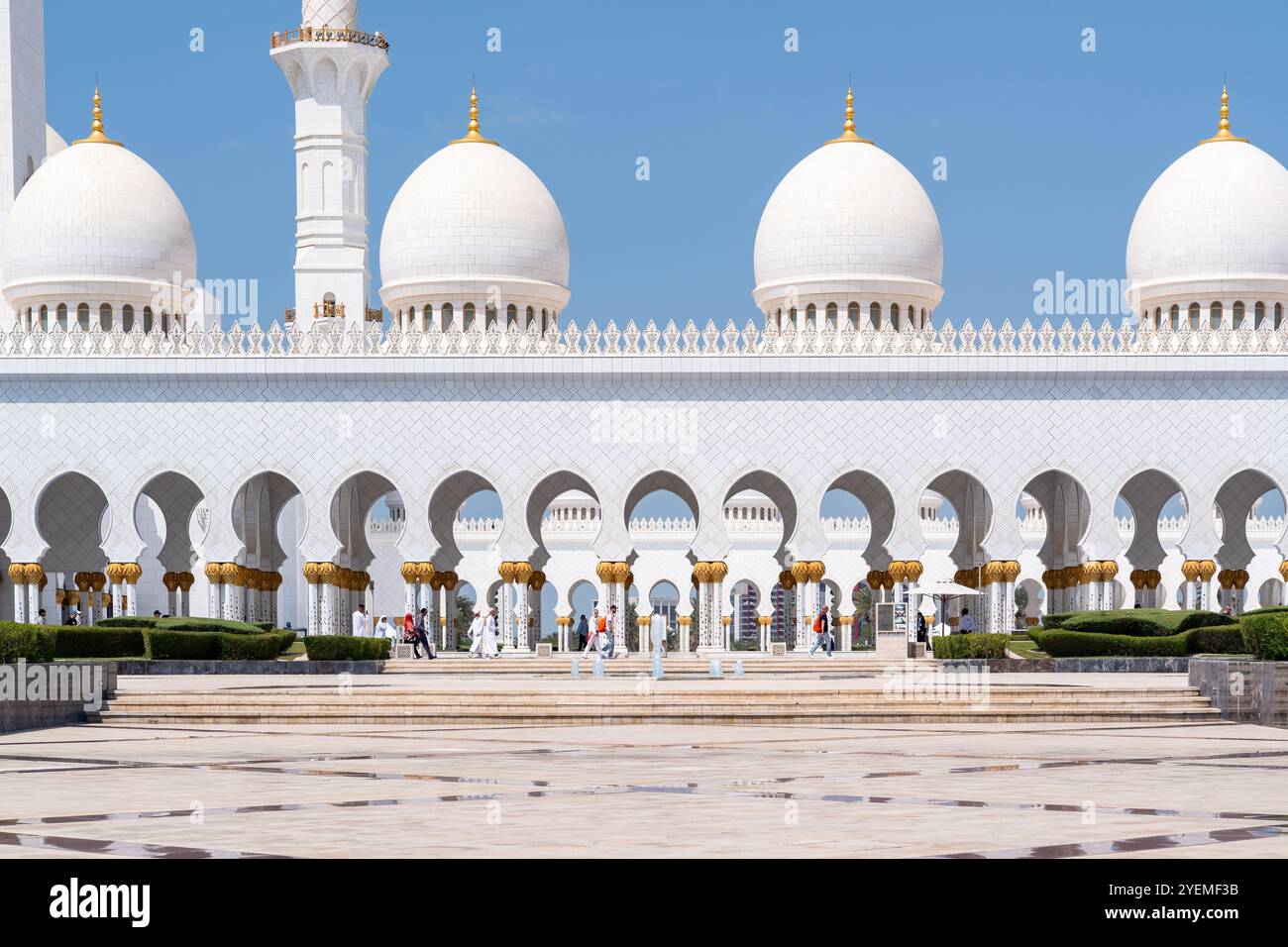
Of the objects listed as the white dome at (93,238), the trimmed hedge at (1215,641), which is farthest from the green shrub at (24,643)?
the white dome at (93,238)

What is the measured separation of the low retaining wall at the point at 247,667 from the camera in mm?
24594

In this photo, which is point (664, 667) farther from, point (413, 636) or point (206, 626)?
point (206, 626)

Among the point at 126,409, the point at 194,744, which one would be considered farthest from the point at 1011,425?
the point at 194,744

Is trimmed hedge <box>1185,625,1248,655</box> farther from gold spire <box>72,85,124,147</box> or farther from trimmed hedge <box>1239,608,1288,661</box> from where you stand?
gold spire <box>72,85,124,147</box>

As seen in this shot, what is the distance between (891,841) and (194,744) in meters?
8.30

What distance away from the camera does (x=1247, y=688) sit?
17.9 meters

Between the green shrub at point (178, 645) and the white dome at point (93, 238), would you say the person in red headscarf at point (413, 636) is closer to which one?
the green shrub at point (178, 645)

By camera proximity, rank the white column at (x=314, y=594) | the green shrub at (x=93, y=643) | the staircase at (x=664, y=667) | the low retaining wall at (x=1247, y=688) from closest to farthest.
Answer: the low retaining wall at (x=1247, y=688) → the green shrub at (x=93, y=643) → the staircase at (x=664, y=667) → the white column at (x=314, y=594)

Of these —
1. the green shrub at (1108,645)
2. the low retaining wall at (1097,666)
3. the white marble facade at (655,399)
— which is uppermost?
the white marble facade at (655,399)

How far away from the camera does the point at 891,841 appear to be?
26.5 ft

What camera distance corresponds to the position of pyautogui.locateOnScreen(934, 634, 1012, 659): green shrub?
25.2 metres

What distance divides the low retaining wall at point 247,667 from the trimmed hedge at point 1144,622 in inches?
386

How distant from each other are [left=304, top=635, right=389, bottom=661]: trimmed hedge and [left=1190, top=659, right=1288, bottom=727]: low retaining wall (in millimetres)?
11667

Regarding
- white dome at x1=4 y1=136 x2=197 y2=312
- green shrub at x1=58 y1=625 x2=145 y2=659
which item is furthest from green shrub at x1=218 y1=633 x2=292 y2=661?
white dome at x1=4 y1=136 x2=197 y2=312
